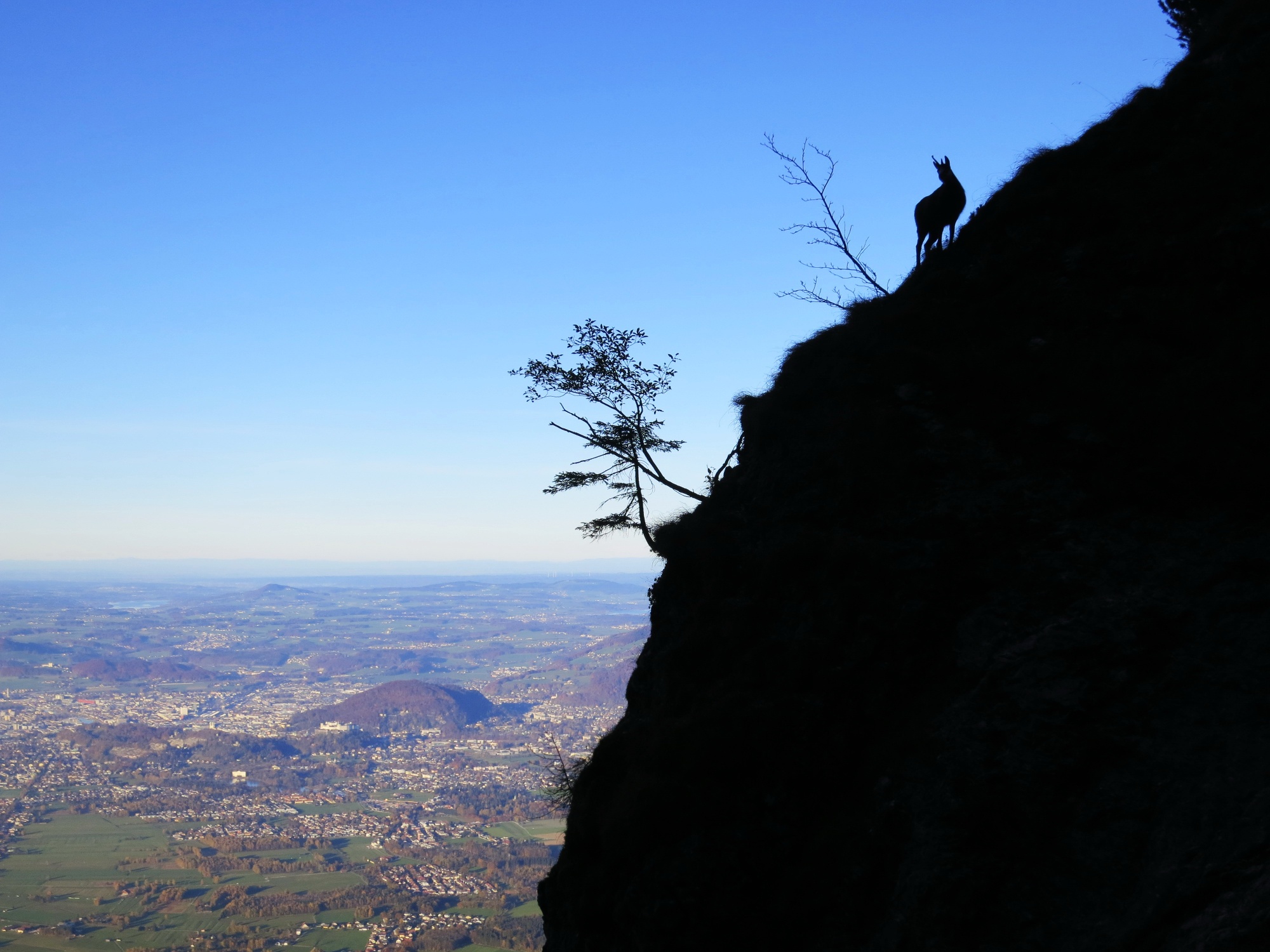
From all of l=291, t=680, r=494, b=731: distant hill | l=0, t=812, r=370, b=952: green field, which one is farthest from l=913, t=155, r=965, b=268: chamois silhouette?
l=291, t=680, r=494, b=731: distant hill

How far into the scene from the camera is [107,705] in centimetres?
17638

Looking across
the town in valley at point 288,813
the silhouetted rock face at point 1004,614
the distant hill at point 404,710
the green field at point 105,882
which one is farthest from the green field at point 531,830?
the silhouetted rock face at point 1004,614

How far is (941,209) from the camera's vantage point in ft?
55.9

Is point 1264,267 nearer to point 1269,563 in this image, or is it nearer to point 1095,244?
point 1095,244

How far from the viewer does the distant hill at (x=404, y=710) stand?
16438cm

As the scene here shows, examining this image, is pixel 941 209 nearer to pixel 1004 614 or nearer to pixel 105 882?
pixel 1004 614

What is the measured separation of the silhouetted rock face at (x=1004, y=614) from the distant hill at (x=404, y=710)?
163881 mm

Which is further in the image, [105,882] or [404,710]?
[404,710]

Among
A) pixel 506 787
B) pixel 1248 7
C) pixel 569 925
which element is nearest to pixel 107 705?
pixel 506 787

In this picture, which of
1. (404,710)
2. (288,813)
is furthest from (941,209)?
(404,710)

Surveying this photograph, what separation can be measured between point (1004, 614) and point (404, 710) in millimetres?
177045

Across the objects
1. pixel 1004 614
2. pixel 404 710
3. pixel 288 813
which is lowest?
pixel 404 710

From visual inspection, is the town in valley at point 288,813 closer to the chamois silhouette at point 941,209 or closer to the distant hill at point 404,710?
the distant hill at point 404,710

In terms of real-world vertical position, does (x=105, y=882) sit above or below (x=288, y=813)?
above
